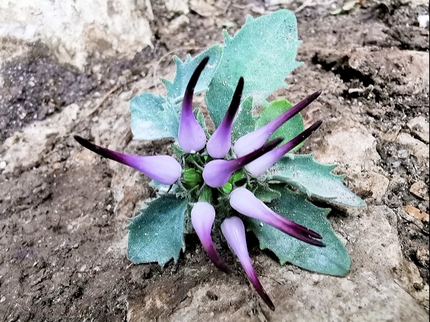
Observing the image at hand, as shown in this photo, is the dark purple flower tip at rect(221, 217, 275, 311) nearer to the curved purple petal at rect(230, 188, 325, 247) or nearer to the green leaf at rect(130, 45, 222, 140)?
the curved purple petal at rect(230, 188, 325, 247)

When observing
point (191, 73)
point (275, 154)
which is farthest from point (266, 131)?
point (191, 73)

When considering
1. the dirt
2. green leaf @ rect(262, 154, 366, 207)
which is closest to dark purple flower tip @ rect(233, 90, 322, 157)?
green leaf @ rect(262, 154, 366, 207)

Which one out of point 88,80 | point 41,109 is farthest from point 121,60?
point 41,109

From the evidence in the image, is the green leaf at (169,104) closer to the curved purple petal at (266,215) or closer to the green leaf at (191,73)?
the green leaf at (191,73)

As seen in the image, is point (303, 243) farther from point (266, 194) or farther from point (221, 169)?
point (221, 169)

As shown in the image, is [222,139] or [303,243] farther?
[303,243]

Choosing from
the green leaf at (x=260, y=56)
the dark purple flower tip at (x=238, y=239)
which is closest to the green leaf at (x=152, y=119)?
the green leaf at (x=260, y=56)
